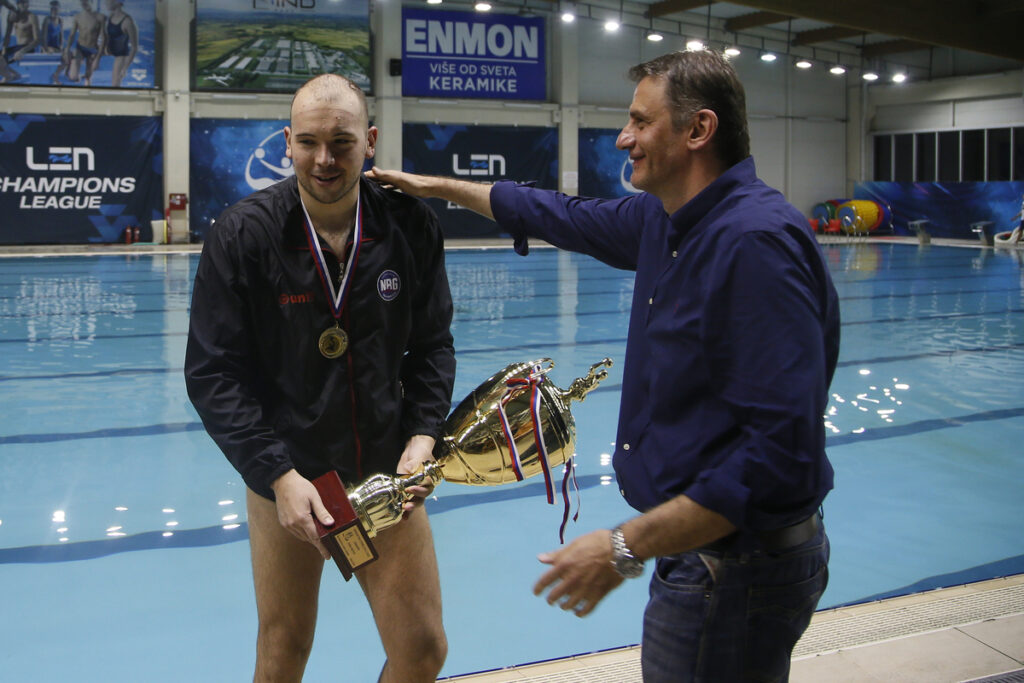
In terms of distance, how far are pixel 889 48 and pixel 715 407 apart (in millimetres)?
26379

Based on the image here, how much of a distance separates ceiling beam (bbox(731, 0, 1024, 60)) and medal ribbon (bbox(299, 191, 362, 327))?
3.59m

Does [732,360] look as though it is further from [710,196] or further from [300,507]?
[300,507]

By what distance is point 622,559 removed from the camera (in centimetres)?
147

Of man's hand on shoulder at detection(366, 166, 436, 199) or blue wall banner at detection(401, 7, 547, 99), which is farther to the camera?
blue wall banner at detection(401, 7, 547, 99)

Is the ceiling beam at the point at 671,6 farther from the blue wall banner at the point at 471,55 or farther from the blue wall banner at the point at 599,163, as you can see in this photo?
the blue wall banner at the point at 599,163

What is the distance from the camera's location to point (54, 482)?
4.50m

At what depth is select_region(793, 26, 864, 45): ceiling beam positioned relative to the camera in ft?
75.9

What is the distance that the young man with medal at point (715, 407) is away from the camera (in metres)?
1.41

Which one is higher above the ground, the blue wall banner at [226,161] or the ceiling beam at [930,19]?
the blue wall banner at [226,161]

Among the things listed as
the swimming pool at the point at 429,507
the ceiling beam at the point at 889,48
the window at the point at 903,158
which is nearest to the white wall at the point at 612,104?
the window at the point at 903,158

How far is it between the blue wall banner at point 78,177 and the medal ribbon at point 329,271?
1818 cm

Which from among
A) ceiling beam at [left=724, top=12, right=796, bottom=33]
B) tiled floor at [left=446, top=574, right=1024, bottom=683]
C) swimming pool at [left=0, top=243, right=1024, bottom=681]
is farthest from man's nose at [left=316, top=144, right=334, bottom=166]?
ceiling beam at [left=724, top=12, right=796, bottom=33]

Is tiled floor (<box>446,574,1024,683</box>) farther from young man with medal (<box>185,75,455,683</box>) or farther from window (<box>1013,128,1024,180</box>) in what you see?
window (<box>1013,128,1024,180</box>)

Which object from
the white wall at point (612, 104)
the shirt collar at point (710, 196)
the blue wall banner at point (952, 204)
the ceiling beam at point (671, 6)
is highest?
the ceiling beam at point (671, 6)
